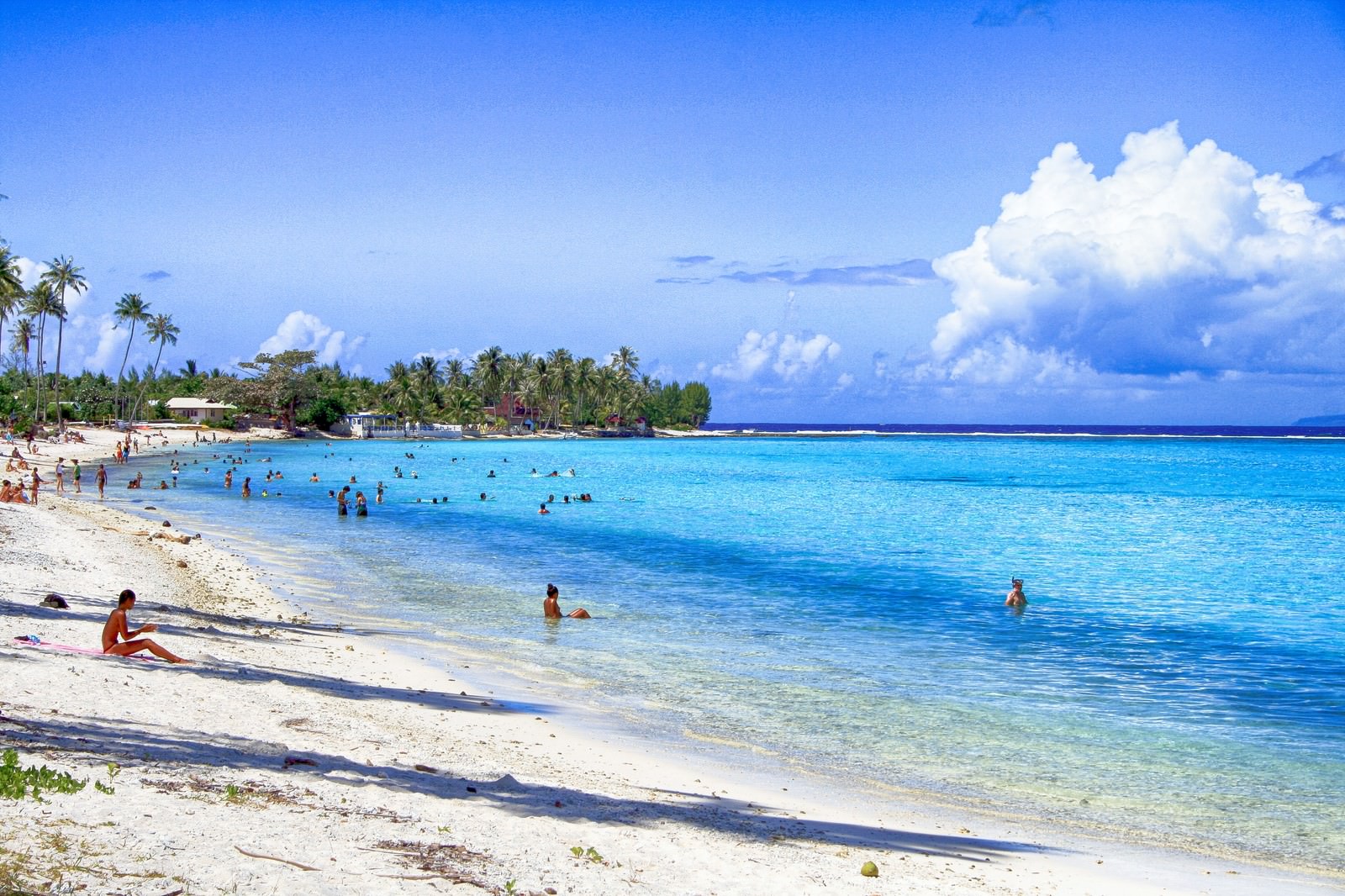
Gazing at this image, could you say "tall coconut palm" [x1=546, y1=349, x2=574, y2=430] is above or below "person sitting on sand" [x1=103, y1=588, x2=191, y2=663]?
above

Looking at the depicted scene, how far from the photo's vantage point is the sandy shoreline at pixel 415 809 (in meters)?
6.85

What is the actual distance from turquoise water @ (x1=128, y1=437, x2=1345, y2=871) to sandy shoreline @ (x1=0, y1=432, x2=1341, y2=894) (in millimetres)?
1717

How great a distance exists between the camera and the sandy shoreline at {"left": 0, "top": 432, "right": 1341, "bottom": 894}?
6848mm

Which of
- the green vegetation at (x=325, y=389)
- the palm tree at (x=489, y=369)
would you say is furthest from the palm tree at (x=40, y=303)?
the palm tree at (x=489, y=369)

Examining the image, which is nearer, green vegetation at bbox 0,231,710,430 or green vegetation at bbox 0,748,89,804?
green vegetation at bbox 0,748,89,804

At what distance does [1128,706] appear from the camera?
1573 cm

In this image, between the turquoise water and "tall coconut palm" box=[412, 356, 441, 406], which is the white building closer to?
"tall coconut palm" box=[412, 356, 441, 406]

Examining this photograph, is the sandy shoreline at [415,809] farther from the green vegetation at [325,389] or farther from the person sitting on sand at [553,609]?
the green vegetation at [325,389]

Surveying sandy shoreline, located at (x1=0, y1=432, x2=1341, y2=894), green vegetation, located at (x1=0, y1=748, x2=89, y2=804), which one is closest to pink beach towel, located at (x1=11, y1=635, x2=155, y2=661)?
sandy shoreline, located at (x1=0, y1=432, x2=1341, y2=894)

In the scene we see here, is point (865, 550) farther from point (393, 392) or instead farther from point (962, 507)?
point (393, 392)

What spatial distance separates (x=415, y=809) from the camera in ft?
28.0

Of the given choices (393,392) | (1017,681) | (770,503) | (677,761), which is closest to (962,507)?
(770,503)

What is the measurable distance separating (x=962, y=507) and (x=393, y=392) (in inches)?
4567

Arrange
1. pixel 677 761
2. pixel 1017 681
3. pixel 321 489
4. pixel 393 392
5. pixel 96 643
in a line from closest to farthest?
pixel 677 761 < pixel 96 643 < pixel 1017 681 < pixel 321 489 < pixel 393 392
